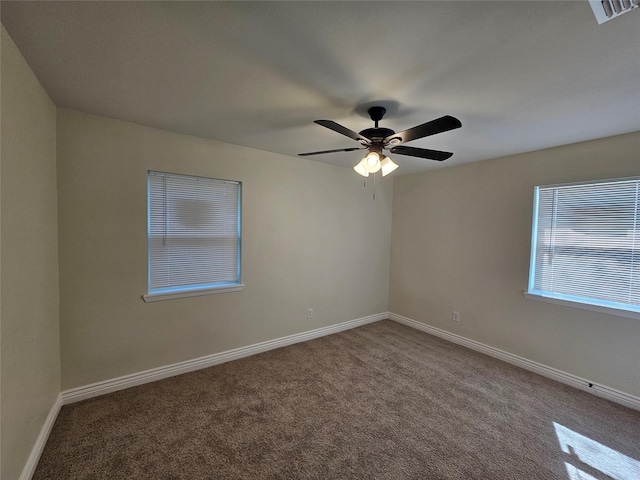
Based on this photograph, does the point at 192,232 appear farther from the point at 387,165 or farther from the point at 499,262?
the point at 499,262

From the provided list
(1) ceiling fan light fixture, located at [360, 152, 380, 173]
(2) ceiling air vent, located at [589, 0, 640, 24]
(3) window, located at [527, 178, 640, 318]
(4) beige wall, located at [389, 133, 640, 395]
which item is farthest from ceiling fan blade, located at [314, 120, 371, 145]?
(3) window, located at [527, 178, 640, 318]

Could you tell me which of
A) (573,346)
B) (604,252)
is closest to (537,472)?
(573,346)

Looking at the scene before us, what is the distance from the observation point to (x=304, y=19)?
3.82 ft

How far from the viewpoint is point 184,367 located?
8.82 ft

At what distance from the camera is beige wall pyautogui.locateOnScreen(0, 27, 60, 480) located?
1.30m

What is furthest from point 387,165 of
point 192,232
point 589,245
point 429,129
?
point 589,245

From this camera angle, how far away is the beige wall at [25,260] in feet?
4.28

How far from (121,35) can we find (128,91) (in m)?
0.62

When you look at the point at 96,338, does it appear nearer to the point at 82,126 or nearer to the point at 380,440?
the point at 82,126

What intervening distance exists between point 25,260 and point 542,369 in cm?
439

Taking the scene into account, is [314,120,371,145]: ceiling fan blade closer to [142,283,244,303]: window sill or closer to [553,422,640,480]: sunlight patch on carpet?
[142,283,244,303]: window sill

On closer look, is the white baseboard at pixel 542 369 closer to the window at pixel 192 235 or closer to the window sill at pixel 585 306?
the window sill at pixel 585 306

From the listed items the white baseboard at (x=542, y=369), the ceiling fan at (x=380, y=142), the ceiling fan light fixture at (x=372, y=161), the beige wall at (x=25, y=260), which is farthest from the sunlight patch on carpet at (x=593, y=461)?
the beige wall at (x=25, y=260)

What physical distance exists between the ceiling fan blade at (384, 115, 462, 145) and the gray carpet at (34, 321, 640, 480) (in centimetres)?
207
